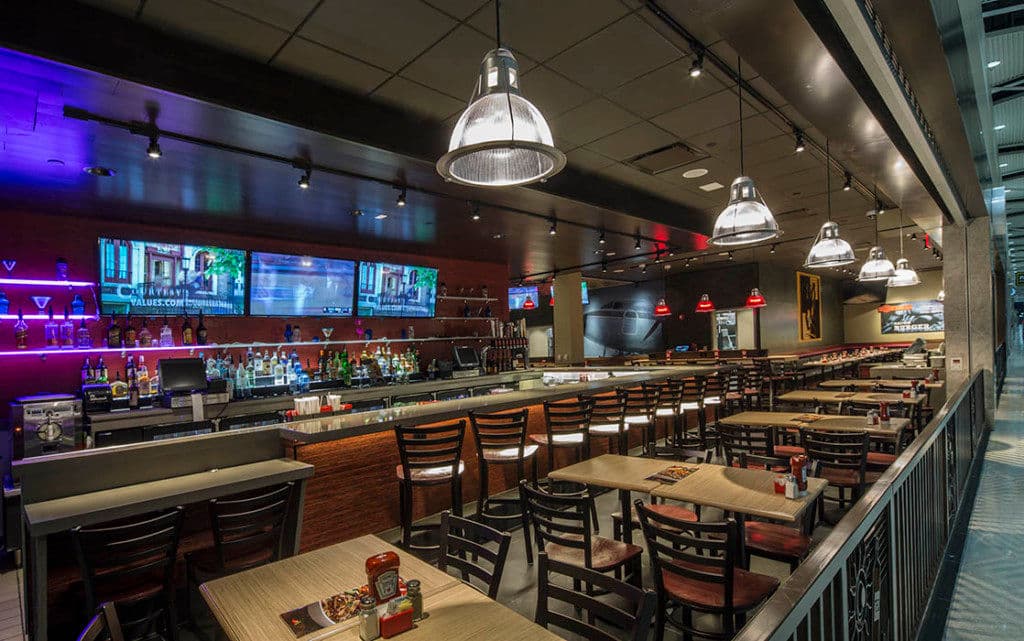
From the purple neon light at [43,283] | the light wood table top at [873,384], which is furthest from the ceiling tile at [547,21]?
the light wood table top at [873,384]

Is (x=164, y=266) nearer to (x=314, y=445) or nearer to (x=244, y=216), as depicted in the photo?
(x=244, y=216)

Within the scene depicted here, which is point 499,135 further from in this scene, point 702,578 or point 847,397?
point 847,397

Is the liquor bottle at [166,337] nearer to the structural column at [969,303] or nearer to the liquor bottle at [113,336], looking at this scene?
the liquor bottle at [113,336]

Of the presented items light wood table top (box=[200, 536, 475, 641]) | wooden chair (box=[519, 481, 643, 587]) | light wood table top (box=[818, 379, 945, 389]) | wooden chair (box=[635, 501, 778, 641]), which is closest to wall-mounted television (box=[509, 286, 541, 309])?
light wood table top (box=[818, 379, 945, 389])

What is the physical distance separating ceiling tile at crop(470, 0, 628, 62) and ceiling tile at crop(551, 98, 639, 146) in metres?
0.94

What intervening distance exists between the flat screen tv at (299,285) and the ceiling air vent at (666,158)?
4346 mm

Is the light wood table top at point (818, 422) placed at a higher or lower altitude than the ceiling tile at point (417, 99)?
lower

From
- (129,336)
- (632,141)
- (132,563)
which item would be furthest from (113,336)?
(632,141)

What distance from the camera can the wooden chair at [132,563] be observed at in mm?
2355

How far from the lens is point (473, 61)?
11.5 ft

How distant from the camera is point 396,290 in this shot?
831 centimetres

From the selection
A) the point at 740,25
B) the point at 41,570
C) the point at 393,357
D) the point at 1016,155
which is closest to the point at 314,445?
the point at 41,570

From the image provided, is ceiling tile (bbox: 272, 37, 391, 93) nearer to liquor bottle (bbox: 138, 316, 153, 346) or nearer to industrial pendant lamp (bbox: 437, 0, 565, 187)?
industrial pendant lamp (bbox: 437, 0, 565, 187)

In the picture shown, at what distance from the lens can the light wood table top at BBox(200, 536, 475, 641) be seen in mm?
1674
